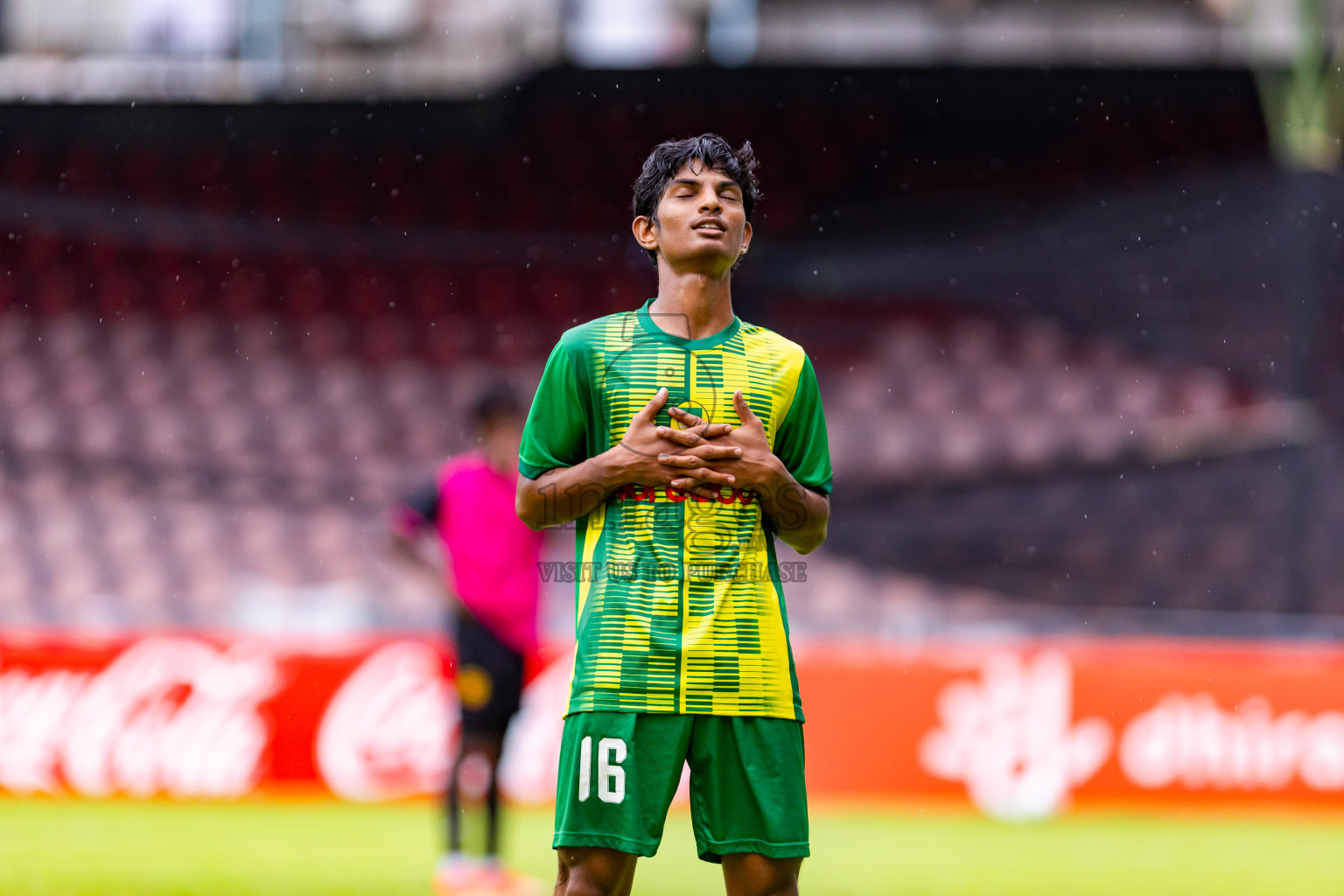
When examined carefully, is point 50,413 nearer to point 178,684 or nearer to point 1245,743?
point 178,684

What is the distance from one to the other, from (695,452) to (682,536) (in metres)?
0.14

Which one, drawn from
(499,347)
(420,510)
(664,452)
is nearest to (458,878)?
(420,510)

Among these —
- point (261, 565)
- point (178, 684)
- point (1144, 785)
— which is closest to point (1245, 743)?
point (1144, 785)

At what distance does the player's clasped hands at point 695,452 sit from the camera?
2.24 m

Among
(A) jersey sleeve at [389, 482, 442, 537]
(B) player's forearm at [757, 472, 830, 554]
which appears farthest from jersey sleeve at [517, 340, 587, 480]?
(A) jersey sleeve at [389, 482, 442, 537]

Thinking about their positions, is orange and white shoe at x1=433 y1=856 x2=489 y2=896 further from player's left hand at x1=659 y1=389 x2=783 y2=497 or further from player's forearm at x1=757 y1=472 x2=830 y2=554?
player's left hand at x1=659 y1=389 x2=783 y2=497

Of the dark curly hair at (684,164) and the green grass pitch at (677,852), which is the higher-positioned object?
the dark curly hair at (684,164)

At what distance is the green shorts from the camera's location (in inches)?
86.6

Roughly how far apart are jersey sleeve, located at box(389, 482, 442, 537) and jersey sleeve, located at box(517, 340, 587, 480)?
10.2 feet

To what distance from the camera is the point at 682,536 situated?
2289 millimetres

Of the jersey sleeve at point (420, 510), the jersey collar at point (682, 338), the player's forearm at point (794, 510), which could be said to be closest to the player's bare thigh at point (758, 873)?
the player's forearm at point (794, 510)

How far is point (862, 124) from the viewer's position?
1222 cm

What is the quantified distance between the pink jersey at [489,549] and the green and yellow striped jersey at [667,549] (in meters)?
2.89

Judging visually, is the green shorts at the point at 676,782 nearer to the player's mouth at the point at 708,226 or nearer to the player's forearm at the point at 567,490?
the player's forearm at the point at 567,490
